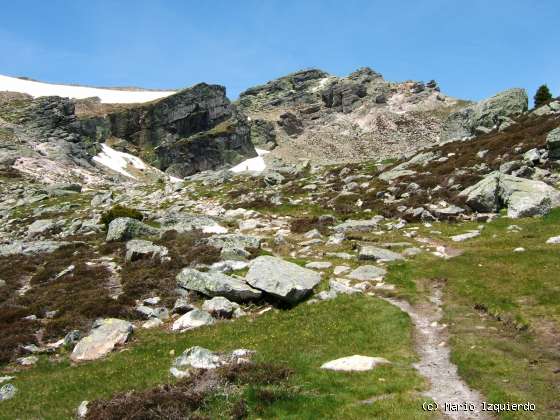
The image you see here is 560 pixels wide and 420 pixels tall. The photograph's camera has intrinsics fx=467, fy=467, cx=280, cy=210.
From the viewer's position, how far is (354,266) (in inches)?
956

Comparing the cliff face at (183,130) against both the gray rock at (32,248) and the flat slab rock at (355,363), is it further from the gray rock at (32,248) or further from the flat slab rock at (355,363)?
the flat slab rock at (355,363)

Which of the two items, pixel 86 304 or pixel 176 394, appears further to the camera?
pixel 86 304

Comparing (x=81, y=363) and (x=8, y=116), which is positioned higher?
(x=8, y=116)

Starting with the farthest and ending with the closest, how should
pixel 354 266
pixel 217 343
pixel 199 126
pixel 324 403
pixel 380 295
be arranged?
pixel 199 126
pixel 354 266
pixel 380 295
pixel 217 343
pixel 324 403

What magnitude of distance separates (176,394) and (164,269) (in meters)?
15.1

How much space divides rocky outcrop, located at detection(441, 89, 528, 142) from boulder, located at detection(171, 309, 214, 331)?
158 ft

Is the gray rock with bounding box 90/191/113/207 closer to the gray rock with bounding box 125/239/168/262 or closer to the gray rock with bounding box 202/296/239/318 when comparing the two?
the gray rock with bounding box 125/239/168/262

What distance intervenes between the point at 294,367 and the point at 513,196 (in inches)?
867

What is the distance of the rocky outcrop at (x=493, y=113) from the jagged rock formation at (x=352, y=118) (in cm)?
6898

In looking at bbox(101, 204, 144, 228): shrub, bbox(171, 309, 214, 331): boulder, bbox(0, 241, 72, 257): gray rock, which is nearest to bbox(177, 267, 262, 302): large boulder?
bbox(171, 309, 214, 331): boulder

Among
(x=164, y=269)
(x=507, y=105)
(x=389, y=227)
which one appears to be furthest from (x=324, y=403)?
(x=507, y=105)

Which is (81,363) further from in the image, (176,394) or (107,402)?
(176,394)

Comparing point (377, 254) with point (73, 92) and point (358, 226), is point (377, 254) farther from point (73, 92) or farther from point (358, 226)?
point (73, 92)

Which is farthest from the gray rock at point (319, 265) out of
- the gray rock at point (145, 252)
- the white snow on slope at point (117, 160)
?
the white snow on slope at point (117, 160)
